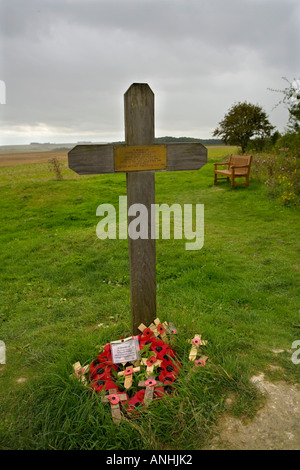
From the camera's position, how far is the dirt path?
2166 mm

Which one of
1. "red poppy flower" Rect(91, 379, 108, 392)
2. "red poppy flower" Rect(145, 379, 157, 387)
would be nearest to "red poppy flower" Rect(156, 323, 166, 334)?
"red poppy flower" Rect(145, 379, 157, 387)

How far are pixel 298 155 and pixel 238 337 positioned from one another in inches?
348

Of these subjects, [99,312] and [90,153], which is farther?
[99,312]

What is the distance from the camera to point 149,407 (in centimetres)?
243

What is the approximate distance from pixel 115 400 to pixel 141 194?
170 centimetres

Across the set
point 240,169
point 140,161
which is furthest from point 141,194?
point 240,169

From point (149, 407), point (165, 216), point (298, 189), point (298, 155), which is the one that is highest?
point (298, 155)

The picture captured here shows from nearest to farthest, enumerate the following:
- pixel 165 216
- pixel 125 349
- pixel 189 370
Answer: pixel 189 370
pixel 125 349
pixel 165 216

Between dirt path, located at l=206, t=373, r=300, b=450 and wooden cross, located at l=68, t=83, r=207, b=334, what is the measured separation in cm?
132

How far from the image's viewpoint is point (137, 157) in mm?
2863

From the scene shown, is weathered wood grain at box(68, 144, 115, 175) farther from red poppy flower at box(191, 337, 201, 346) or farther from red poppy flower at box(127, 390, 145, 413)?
red poppy flower at box(127, 390, 145, 413)

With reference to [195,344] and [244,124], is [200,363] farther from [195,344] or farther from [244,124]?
[244,124]
